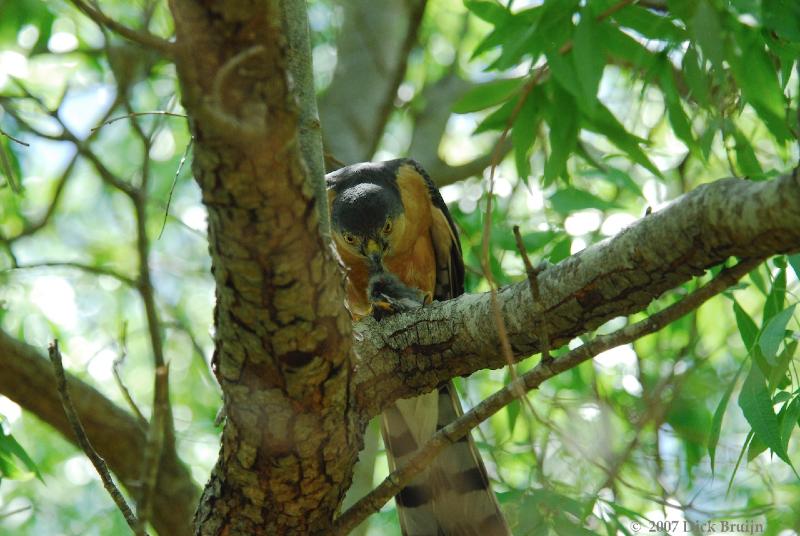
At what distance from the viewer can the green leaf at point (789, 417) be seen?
11.5 feet

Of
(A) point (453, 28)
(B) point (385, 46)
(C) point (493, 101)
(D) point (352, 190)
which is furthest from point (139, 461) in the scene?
(A) point (453, 28)

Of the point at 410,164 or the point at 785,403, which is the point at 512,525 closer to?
the point at 785,403

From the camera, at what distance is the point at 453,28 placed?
10.3m

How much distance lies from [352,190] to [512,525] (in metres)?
Result: 2.90

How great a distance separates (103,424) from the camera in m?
5.24

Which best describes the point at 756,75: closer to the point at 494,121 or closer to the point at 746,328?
the point at 746,328

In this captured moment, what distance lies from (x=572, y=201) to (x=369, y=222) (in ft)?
5.16

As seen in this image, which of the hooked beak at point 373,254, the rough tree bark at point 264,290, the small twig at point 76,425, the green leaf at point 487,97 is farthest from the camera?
the hooked beak at point 373,254

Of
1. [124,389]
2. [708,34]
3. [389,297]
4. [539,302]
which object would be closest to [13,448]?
[124,389]

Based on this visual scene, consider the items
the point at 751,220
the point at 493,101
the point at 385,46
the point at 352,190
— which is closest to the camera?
the point at 751,220

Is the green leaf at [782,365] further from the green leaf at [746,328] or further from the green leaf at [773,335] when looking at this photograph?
the green leaf at [746,328]

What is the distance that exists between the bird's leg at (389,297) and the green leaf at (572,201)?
3.30ft

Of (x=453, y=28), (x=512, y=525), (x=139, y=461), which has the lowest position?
(x=512, y=525)

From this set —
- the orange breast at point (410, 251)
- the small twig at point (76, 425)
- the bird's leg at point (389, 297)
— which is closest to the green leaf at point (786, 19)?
the bird's leg at point (389, 297)
